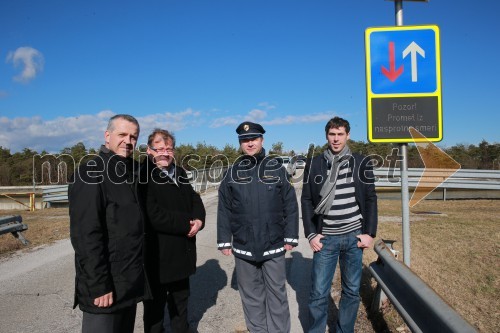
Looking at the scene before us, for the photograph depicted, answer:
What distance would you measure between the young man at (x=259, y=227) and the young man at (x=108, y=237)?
1.15 m

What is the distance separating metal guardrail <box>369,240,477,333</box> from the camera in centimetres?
185

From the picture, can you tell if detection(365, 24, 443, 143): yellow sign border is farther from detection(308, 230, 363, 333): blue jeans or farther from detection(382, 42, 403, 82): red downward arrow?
detection(308, 230, 363, 333): blue jeans

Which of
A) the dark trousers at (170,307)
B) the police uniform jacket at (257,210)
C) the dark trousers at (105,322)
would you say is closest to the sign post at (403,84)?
the police uniform jacket at (257,210)

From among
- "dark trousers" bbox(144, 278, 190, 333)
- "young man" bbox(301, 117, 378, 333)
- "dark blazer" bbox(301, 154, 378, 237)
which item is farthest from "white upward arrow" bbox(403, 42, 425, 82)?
"dark trousers" bbox(144, 278, 190, 333)

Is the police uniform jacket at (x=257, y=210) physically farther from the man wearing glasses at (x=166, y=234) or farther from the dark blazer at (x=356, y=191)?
the man wearing glasses at (x=166, y=234)

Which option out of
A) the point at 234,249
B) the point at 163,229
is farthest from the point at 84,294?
the point at 234,249

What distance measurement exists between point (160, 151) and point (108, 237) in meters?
1.30

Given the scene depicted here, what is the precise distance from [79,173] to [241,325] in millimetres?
2626

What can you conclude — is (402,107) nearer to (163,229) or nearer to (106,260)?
(163,229)

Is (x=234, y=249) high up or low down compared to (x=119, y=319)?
up

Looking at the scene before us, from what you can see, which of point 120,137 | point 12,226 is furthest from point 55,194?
point 120,137

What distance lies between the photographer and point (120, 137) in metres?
2.92

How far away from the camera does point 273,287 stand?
3713 millimetres

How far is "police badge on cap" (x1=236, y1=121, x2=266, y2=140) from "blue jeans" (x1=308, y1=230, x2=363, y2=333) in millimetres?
1255
